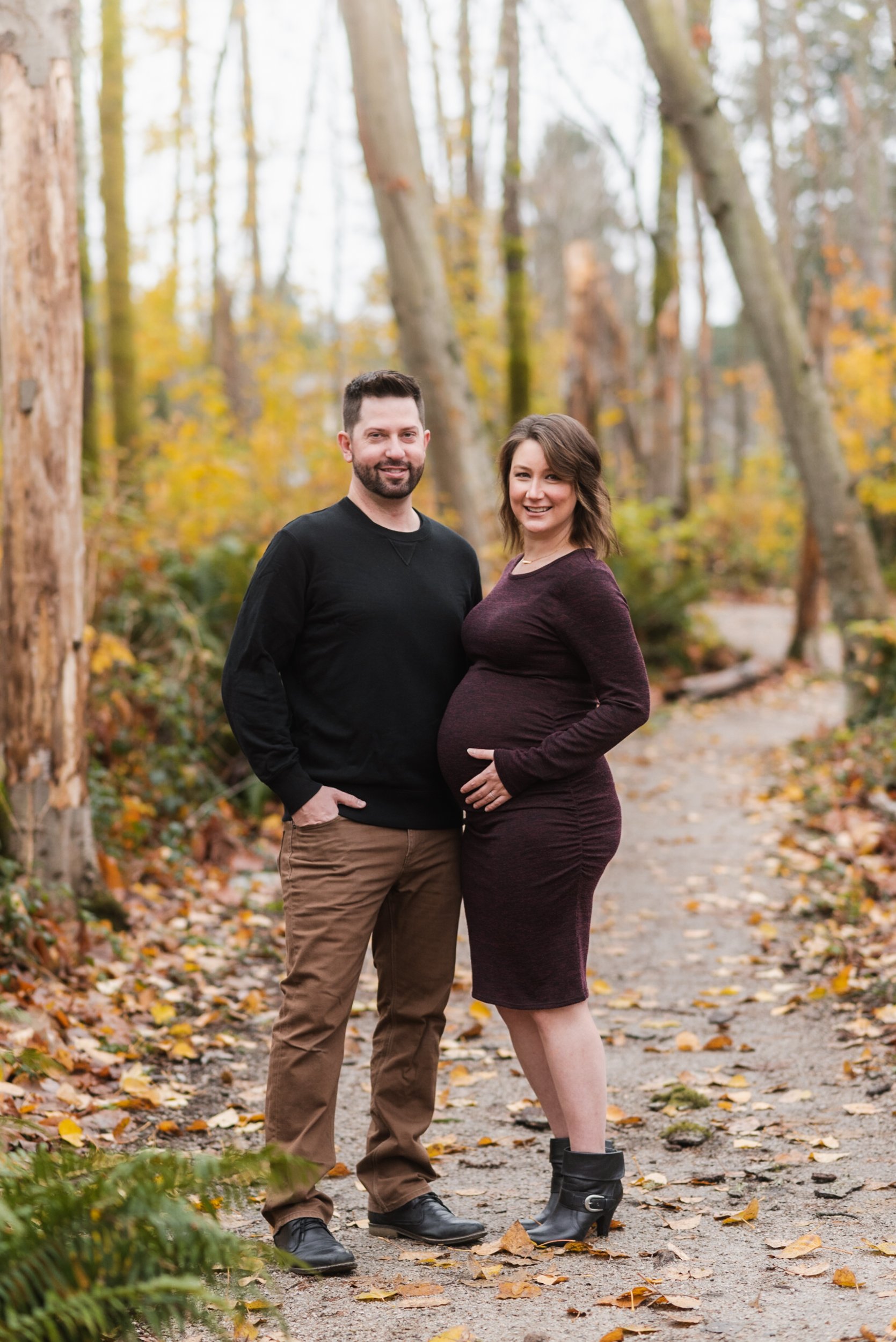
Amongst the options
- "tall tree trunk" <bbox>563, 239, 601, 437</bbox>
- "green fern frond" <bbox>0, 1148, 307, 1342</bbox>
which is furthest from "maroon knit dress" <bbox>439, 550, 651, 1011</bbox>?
"tall tree trunk" <bbox>563, 239, 601, 437</bbox>

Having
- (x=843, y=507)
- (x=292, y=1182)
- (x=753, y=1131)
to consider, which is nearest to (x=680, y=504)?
(x=843, y=507)

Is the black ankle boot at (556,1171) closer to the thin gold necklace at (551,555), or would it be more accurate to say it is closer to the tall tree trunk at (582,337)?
the thin gold necklace at (551,555)

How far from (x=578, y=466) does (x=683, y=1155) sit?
2297 mm

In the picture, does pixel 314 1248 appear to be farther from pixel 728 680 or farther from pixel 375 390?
pixel 728 680

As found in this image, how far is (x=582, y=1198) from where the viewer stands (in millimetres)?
3311

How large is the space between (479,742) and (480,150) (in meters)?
22.5

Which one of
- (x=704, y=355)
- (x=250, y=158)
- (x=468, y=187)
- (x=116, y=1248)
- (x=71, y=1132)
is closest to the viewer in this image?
(x=116, y=1248)

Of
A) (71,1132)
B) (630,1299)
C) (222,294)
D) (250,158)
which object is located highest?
(250,158)

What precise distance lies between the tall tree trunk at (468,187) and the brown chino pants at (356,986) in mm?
13664

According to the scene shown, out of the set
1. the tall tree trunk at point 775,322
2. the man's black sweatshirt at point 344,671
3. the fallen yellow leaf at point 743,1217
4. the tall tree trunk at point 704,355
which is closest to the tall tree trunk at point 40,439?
the man's black sweatshirt at point 344,671

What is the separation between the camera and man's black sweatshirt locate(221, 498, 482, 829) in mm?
3303

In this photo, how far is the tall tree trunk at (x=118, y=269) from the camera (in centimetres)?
1301

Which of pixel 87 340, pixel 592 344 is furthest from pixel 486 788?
pixel 592 344

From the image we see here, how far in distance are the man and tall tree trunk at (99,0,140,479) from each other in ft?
33.4
